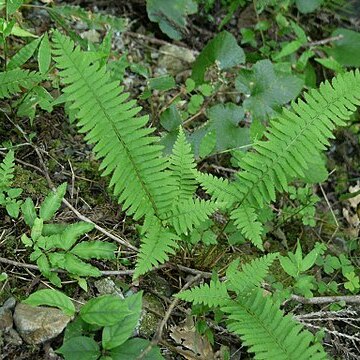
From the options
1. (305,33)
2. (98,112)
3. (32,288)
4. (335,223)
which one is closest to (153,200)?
(98,112)

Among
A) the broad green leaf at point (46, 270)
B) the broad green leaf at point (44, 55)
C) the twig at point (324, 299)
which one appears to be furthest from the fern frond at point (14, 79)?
the twig at point (324, 299)

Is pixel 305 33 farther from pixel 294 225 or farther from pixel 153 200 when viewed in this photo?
pixel 153 200

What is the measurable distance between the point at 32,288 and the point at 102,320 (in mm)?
377

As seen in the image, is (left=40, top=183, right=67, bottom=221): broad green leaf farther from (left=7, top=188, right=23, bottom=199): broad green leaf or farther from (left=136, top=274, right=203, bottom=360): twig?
(left=136, top=274, right=203, bottom=360): twig

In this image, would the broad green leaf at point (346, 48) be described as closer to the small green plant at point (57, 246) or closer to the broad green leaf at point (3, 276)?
the small green plant at point (57, 246)

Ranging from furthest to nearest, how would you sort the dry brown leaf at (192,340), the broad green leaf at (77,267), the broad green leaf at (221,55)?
the broad green leaf at (221,55) → the dry brown leaf at (192,340) → the broad green leaf at (77,267)

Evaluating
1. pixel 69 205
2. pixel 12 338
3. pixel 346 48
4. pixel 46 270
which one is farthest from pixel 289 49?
pixel 12 338

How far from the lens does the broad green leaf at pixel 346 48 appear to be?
12.1 ft

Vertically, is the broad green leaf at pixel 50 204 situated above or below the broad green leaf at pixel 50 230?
above

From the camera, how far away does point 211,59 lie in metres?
3.22

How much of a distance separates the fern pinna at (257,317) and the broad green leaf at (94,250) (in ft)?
1.12

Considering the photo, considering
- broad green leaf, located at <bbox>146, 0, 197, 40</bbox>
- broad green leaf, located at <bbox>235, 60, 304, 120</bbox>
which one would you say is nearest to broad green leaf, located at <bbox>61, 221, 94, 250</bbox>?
broad green leaf, located at <bbox>235, 60, 304, 120</bbox>

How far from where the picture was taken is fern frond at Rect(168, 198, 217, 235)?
2182 millimetres

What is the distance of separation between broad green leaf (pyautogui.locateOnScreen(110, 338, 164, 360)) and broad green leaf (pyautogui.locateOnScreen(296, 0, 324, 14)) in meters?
2.57
